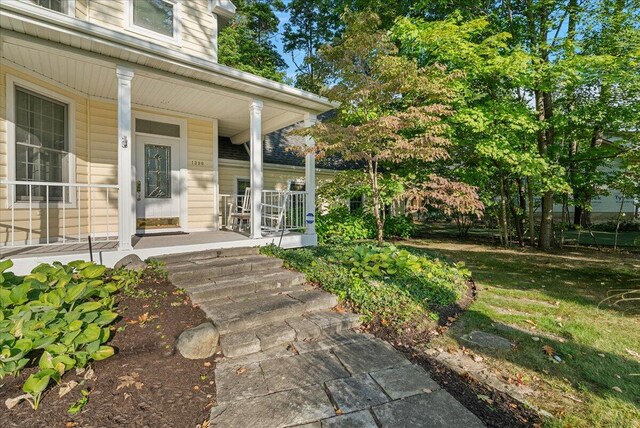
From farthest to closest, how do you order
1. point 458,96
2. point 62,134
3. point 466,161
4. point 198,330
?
point 466,161, point 458,96, point 62,134, point 198,330

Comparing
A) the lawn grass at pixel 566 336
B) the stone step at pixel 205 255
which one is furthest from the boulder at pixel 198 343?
the lawn grass at pixel 566 336

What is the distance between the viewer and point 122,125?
426 centimetres

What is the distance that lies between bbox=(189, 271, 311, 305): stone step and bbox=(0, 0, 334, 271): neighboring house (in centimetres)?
146

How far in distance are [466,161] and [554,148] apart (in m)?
2.40

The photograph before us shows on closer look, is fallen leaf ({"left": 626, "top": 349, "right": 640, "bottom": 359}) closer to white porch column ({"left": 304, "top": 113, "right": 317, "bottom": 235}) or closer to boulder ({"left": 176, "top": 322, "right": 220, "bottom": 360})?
boulder ({"left": 176, "top": 322, "right": 220, "bottom": 360})

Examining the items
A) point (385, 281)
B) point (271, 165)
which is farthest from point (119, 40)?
point (271, 165)

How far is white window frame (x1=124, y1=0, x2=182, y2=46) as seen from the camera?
629 centimetres

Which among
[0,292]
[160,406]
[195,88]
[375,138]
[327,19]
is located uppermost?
[327,19]

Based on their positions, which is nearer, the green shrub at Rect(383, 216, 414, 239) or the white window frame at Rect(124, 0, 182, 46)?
the white window frame at Rect(124, 0, 182, 46)

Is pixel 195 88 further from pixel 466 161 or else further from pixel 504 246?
pixel 504 246

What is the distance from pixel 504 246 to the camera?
984 cm

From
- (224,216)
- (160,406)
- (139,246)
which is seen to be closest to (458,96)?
(224,216)

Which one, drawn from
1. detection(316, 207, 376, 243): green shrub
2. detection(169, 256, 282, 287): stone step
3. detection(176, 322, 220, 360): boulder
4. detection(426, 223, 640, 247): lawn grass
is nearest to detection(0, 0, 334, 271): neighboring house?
detection(169, 256, 282, 287): stone step

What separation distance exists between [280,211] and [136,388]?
4242 millimetres
